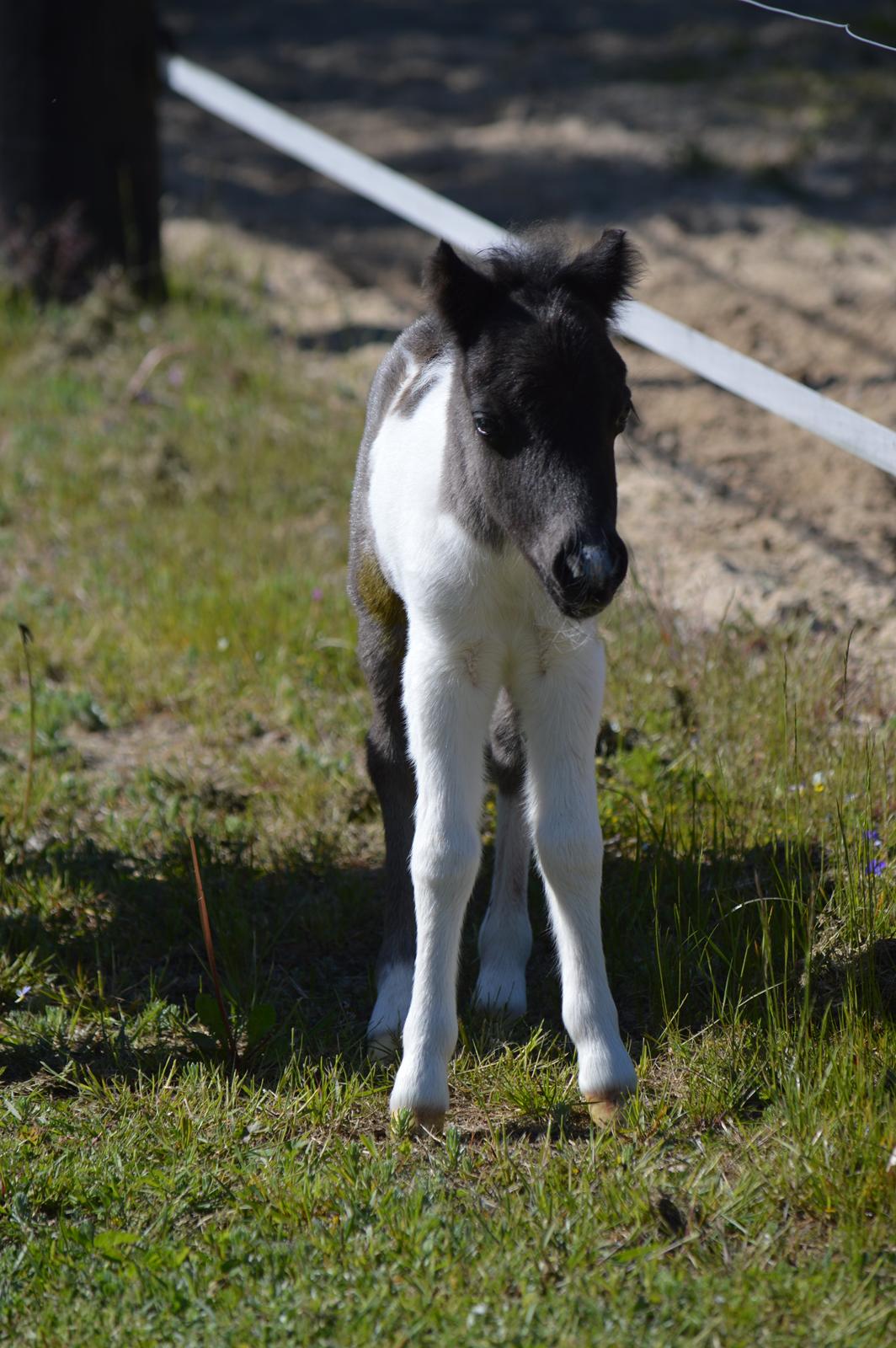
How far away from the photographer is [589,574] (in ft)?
9.11

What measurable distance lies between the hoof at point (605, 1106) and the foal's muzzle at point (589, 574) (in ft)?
3.62

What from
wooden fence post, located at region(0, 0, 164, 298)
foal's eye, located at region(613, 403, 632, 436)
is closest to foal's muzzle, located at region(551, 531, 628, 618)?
foal's eye, located at region(613, 403, 632, 436)

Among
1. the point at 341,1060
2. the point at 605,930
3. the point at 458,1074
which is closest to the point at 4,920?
the point at 341,1060

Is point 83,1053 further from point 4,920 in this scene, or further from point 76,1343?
point 76,1343

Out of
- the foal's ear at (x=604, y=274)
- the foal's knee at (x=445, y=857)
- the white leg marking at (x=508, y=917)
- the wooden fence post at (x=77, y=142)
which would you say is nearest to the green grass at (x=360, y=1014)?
the white leg marking at (x=508, y=917)

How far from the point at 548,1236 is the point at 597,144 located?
953 cm

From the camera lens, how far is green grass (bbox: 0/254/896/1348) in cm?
268

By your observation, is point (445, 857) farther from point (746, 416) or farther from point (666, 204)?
point (666, 204)

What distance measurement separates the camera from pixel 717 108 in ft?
36.4

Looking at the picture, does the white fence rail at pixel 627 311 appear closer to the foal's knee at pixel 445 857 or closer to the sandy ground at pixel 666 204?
the sandy ground at pixel 666 204

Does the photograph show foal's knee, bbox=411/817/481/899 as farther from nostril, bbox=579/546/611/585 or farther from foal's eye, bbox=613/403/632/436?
foal's eye, bbox=613/403/632/436

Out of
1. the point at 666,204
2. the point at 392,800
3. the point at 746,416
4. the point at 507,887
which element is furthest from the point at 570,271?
the point at 666,204

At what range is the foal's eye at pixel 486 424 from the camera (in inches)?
115

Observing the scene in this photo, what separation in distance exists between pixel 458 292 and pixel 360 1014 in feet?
6.06
